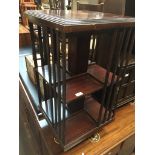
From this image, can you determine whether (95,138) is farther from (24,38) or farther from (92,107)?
(24,38)

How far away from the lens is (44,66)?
884mm

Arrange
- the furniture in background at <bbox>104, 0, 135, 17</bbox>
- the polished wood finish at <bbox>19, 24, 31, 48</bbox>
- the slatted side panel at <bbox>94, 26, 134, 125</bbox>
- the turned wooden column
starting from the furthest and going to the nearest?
the polished wood finish at <bbox>19, 24, 31, 48</bbox>
the furniture in background at <bbox>104, 0, 135, 17</bbox>
the turned wooden column
the slatted side panel at <bbox>94, 26, 134, 125</bbox>

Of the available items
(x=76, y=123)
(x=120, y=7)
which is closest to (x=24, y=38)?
(x=120, y=7)

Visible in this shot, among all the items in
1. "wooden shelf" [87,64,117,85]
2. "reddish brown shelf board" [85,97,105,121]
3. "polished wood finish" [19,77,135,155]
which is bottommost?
"polished wood finish" [19,77,135,155]

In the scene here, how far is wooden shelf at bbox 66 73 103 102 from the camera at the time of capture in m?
0.74

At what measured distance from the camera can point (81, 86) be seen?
Result: 812 mm

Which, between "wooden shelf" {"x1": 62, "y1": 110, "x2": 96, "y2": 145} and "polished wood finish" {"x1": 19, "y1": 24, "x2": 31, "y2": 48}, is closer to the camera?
"wooden shelf" {"x1": 62, "y1": 110, "x2": 96, "y2": 145}

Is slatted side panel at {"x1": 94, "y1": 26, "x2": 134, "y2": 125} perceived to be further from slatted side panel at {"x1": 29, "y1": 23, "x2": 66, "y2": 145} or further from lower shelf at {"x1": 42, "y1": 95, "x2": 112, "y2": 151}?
slatted side panel at {"x1": 29, "y1": 23, "x2": 66, "y2": 145}

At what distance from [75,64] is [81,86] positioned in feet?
0.50

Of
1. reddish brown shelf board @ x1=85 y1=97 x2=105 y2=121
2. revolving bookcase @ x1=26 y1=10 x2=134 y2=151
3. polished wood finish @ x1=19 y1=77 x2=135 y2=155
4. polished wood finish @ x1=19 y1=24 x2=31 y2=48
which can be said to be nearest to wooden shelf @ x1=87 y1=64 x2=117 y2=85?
revolving bookcase @ x1=26 y1=10 x2=134 y2=151
